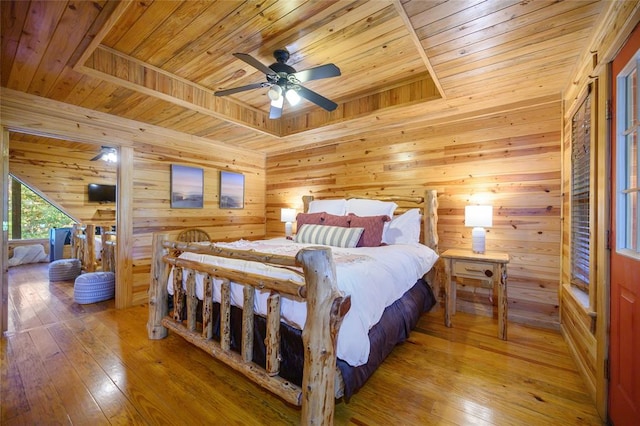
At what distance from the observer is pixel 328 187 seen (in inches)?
160

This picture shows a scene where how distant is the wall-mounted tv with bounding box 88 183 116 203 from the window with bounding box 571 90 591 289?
763cm

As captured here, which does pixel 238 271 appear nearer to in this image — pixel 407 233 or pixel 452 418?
pixel 452 418

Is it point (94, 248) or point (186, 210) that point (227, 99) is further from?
point (94, 248)

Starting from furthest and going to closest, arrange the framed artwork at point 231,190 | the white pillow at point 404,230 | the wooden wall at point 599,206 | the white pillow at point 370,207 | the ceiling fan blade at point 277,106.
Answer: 1. the framed artwork at point 231,190
2. the white pillow at point 370,207
3. the white pillow at point 404,230
4. the ceiling fan blade at point 277,106
5. the wooden wall at point 599,206

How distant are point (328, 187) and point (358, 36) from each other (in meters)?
2.31

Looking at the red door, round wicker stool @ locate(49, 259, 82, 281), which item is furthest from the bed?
the red door

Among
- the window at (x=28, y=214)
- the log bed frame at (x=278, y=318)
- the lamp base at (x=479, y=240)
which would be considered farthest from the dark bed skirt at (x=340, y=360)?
the window at (x=28, y=214)

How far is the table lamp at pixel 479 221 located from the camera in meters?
2.51

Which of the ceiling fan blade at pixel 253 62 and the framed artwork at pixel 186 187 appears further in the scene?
the framed artwork at pixel 186 187

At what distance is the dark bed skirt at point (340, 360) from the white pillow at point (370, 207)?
106 centimetres

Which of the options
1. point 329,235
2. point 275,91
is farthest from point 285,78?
point 329,235

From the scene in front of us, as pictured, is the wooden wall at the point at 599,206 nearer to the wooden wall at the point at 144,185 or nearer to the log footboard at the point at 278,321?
the log footboard at the point at 278,321

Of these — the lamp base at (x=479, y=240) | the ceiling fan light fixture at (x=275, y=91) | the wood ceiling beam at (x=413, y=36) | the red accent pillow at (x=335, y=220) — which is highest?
the wood ceiling beam at (x=413, y=36)

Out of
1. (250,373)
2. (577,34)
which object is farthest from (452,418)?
(577,34)
